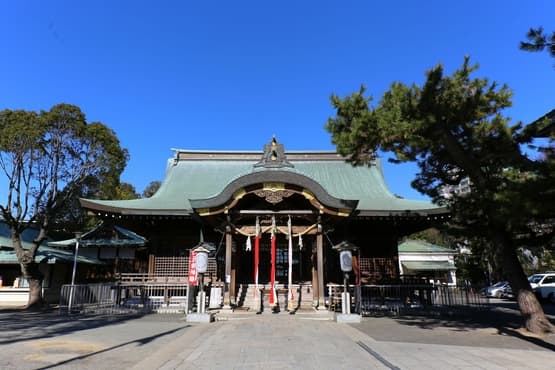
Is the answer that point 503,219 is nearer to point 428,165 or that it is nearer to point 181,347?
point 428,165

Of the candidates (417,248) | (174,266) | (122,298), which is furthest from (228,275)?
(417,248)

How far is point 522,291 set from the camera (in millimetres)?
9250

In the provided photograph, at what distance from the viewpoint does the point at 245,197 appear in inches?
579

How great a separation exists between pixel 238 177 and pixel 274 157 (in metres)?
2.71

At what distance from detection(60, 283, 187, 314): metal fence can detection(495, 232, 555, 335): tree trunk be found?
1146cm

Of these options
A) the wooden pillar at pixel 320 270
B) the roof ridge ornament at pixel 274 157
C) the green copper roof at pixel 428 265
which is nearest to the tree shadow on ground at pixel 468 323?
the wooden pillar at pixel 320 270

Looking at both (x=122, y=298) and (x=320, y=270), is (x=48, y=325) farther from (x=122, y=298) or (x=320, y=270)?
(x=320, y=270)

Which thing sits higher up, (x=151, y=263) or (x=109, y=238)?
(x=109, y=238)

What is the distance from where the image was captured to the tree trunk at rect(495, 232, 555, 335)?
8969mm

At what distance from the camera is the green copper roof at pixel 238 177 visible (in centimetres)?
1560

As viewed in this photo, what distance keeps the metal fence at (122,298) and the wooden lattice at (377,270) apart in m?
8.11

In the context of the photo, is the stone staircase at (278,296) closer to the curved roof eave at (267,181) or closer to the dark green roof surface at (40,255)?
the curved roof eave at (267,181)

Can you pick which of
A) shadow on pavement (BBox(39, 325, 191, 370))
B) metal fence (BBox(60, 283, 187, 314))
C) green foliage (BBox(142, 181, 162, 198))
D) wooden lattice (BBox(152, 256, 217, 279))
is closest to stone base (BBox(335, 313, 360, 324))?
shadow on pavement (BBox(39, 325, 191, 370))

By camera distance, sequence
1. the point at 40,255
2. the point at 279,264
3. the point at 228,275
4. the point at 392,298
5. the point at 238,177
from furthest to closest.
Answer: the point at 40,255
the point at 279,264
the point at 392,298
the point at 238,177
the point at 228,275
